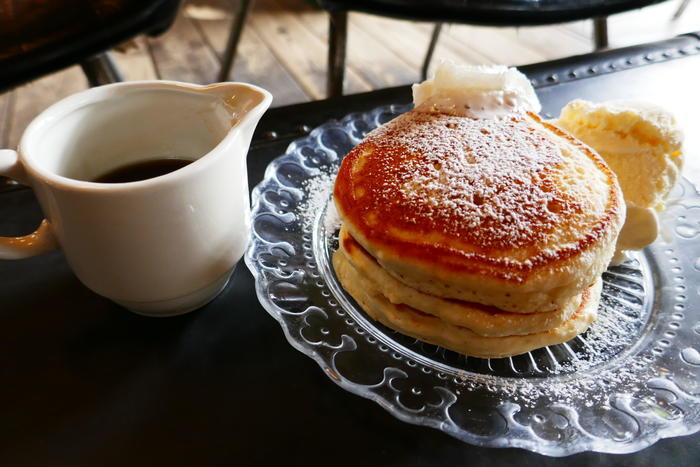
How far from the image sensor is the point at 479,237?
0.58 metres

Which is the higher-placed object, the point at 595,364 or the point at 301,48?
the point at 595,364

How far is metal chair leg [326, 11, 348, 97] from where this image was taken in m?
1.61

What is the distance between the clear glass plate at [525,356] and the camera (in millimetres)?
533

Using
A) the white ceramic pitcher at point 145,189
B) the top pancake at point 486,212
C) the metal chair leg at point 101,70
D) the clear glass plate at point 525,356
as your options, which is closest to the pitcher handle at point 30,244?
the white ceramic pitcher at point 145,189

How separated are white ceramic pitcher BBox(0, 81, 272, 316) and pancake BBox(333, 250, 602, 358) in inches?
7.2

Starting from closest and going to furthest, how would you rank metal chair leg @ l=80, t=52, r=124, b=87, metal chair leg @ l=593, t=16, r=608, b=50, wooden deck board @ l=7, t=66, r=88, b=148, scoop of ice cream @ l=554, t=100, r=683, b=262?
scoop of ice cream @ l=554, t=100, r=683, b=262 → metal chair leg @ l=80, t=52, r=124, b=87 → metal chair leg @ l=593, t=16, r=608, b=50 → wooden deck board @ l=7, t=66, r=88, b=148

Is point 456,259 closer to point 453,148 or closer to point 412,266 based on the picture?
point 412,266

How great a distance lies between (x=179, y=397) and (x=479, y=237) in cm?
37

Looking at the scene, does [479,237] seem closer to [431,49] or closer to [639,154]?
[639,154]

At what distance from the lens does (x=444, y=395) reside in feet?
1.82

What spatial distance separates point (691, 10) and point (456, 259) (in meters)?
3.30

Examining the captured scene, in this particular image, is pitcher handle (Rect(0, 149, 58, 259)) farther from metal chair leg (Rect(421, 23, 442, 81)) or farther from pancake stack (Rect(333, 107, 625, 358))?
metal chair leg (Rect(421, 23, 442, 81))

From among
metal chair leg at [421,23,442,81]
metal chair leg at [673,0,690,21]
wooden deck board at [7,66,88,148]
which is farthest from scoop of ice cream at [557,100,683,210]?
metal chair leg at [673,0,690,21]

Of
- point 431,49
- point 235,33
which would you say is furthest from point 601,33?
point 235,33
